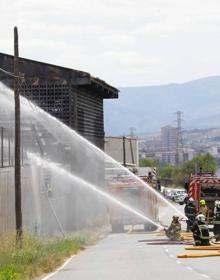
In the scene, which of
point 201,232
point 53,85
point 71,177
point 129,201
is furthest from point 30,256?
point 53,85

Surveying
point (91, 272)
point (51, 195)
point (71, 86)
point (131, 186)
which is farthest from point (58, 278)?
point (71, 86)

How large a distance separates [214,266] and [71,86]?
23.1m

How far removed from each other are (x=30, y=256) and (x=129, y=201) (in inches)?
689

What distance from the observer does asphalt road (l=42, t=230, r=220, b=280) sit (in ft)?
50.7

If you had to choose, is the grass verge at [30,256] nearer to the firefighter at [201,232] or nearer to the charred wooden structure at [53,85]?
the firefighter at [201,232]

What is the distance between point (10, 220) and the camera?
26328 mm

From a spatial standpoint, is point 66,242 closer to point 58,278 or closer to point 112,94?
point 58,278

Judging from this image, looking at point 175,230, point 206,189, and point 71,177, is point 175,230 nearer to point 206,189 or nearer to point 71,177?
point 206,189

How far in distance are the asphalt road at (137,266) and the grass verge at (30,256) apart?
1.37 feet

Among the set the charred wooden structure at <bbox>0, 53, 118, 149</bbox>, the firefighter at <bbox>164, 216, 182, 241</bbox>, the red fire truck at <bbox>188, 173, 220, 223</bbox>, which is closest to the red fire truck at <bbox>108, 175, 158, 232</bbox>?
the red fire truck at <bbox>188, 173, 220, 223</bbox>

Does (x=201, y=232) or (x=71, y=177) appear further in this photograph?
(x=71, y=177)

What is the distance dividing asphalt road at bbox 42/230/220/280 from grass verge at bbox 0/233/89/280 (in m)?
0.42

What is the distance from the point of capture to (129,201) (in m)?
35.8

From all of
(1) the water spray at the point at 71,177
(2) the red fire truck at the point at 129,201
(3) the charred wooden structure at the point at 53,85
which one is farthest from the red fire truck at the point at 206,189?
(3) the charred wooden structure at the point at 53,85
